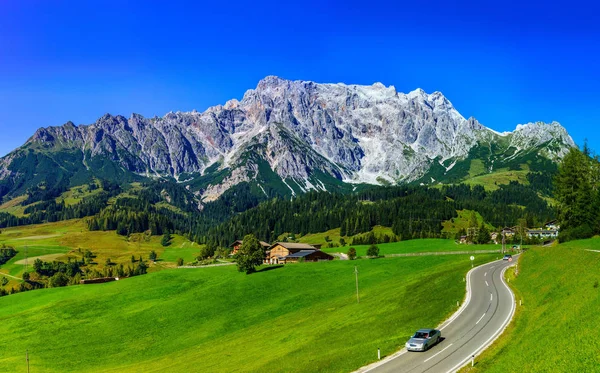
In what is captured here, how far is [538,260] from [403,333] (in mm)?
35285

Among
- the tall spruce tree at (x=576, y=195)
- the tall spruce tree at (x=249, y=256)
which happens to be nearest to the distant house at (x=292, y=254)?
the tall spruce tree at (x=249, y=256)

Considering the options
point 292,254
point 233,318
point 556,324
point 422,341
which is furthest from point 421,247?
point 556,324

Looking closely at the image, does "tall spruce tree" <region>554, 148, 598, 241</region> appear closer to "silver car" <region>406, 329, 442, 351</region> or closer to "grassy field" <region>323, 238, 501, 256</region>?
"grassy field" <region>323, 238, 501, 256</region>

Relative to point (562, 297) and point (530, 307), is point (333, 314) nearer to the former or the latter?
point (530, 307)

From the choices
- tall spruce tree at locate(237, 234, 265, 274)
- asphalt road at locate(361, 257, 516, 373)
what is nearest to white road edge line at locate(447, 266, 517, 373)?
asphalt road at locate(361, 257, 516, 373)

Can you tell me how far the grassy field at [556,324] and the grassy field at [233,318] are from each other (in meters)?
10.4

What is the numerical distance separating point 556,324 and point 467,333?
11112mm

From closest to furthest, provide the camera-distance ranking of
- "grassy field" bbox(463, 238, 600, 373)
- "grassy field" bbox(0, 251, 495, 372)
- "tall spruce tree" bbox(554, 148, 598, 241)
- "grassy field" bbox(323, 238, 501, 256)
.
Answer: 1. "grassy field" bbox(463, 238, 600, 373)
2. "grassy field" bbox(0, 251, 495, 372)
3. "tall spruce tree" bbox(554, 148, 598, 241)
4. "grassy field" bbox(323, 238, 501, 256)

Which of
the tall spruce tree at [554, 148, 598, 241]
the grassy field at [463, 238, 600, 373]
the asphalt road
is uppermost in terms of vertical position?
the tall spruce tree at [554, 148, 598, 241]

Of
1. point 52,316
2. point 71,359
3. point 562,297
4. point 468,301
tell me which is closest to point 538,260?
point 468,301

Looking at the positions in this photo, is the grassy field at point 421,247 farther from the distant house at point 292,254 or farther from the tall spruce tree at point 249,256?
the tall spruce tree at point 249,256

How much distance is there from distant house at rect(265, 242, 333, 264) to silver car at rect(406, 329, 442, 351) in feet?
362

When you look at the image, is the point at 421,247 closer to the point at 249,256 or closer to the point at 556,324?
the point at 249,256

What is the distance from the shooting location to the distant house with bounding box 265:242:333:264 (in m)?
155
